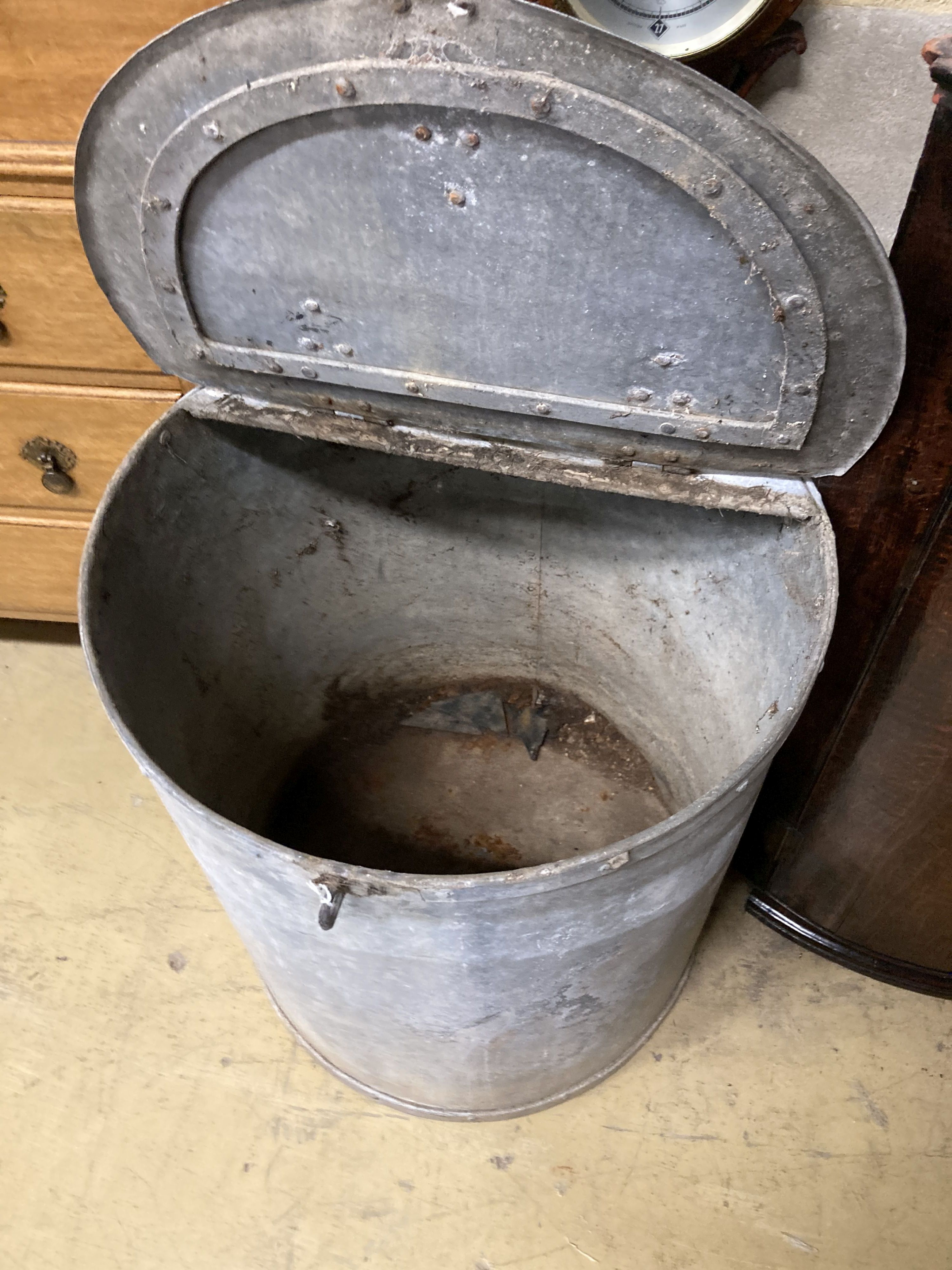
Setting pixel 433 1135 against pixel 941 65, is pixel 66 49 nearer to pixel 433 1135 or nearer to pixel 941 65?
pixel 941 65

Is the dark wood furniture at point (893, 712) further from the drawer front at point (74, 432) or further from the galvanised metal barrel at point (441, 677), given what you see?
the drawer front at point (74, 432)

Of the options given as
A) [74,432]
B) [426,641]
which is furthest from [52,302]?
[426,641]

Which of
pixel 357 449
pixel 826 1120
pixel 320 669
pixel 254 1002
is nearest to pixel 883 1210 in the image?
pixel 826 1120

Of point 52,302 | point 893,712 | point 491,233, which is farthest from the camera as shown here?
point 52,302

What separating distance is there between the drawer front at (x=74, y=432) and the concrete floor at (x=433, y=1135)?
0.58 meters

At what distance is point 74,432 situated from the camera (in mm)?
1184

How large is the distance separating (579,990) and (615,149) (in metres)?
0.69

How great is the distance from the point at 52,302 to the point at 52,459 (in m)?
0.24

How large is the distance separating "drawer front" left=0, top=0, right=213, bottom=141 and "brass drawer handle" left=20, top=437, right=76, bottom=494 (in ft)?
1.33

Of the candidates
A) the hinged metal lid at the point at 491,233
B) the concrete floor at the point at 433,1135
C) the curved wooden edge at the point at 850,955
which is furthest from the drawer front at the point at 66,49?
the curved wooden edge at the point at 850,955

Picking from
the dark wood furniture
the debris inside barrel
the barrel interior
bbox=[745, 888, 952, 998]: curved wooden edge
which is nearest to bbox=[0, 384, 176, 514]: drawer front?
the barrel interior

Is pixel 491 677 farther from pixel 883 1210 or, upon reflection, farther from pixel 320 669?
pixel 883 1210

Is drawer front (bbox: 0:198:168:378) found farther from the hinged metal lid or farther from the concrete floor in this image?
the concrete floor

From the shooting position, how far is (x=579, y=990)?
0.81 metres
